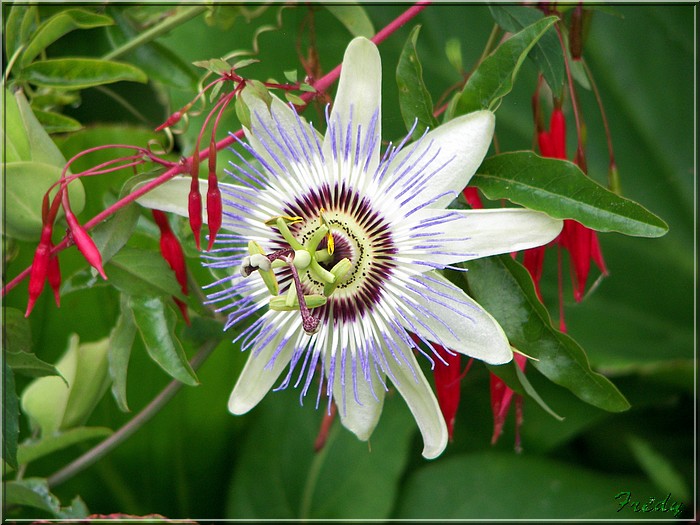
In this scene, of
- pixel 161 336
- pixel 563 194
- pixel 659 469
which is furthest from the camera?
pixel 659 469

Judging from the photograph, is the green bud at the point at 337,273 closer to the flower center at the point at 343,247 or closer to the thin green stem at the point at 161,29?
the flower center at the point at 343,247

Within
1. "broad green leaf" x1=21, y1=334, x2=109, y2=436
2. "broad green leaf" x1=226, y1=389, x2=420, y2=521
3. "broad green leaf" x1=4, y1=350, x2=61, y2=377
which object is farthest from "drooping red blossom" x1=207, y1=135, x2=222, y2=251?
"broad green leaf" x1=226, y1=389, x2=420, y2=521

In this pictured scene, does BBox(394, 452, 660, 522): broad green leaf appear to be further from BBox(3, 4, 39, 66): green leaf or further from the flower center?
BBox(3, 4, 39, 66): green leaf

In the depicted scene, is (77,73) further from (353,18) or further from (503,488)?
(503,488)

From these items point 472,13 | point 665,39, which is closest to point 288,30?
point 472,13

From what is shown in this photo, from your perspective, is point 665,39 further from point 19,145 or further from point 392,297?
point 19,145

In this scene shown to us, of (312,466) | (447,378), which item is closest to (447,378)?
(447,378)

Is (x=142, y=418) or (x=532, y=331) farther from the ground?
(x=532, y=331)
